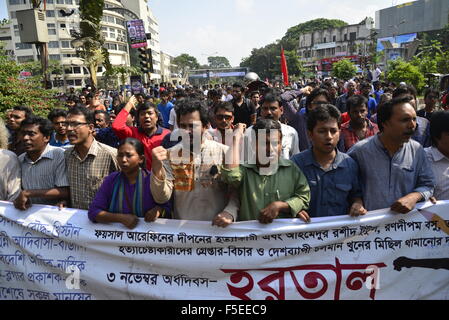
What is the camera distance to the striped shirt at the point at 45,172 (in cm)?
313

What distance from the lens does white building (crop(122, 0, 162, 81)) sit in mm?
69312

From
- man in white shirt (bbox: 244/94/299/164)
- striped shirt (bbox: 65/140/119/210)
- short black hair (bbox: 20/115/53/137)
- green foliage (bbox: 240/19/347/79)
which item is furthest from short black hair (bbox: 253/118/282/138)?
green foliage (bbox: 240/19/347/79)

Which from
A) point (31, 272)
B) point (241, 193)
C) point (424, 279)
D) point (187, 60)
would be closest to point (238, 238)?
point (241, 193)

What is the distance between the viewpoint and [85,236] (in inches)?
112

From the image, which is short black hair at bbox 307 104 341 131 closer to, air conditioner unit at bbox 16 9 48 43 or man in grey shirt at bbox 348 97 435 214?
man in grey shirt at bbox 348 97 435 214

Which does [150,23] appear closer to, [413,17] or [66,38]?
[66,38]

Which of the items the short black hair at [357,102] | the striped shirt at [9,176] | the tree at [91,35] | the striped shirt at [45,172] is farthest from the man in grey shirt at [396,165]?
the tree at [91,35]

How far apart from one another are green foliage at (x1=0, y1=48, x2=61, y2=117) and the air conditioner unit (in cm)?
397

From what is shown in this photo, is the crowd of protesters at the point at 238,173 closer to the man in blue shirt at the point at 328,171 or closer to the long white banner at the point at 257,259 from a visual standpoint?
→ the man in blue shirt at the point at 328,171

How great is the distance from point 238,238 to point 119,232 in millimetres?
951

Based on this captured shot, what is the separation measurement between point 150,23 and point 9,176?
279 feet

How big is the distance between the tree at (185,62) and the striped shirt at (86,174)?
105302 mm

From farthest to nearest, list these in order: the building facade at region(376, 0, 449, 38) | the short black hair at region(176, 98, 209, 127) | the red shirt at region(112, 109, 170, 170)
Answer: the building facade at region(376, 0, 449, 38) < the red shirt at region(112, 109, 170, 170) < the short black hair at region(176, 98, 209, 127)

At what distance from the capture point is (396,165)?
103 inches
